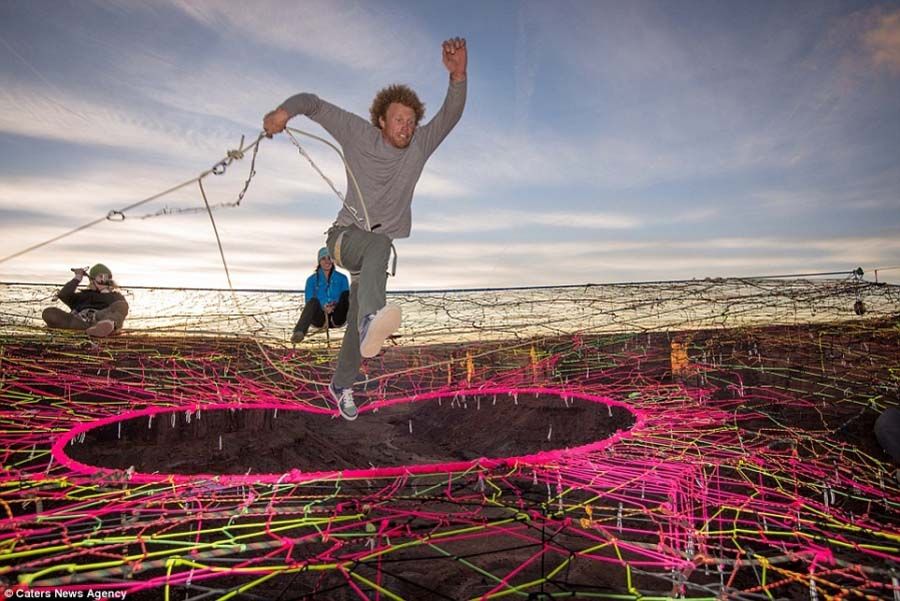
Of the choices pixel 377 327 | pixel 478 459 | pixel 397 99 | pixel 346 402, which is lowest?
pixel 478 459

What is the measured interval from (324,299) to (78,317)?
11.6 feet

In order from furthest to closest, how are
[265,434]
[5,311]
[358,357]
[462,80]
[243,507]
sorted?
[265,434], [5,311], [358,357], [462,80], [243,507]

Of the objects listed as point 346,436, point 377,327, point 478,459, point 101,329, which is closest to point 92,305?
point 101,329

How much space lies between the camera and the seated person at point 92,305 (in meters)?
7.73

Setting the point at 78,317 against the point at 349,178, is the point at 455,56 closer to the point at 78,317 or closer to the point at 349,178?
the point at 349,178

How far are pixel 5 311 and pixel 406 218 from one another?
8031 mm

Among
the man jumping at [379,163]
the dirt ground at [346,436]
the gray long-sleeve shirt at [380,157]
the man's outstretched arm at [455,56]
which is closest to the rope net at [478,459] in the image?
the dirt ground at [346,436]

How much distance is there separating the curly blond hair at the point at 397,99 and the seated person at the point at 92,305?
5515mm

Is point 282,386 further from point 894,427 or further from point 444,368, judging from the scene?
point 894,427

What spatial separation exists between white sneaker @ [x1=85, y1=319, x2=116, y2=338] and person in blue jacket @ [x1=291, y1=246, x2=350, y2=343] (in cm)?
244

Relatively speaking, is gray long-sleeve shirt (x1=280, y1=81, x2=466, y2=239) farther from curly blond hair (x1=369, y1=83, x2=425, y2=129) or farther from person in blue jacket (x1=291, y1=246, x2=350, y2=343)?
person in blue jacket (x1=291, y1=246, x2=350, y2=343)

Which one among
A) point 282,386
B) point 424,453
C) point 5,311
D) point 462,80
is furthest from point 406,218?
point 424,453

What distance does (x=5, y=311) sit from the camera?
8.77 meters

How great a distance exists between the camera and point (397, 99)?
4113 millimetres
